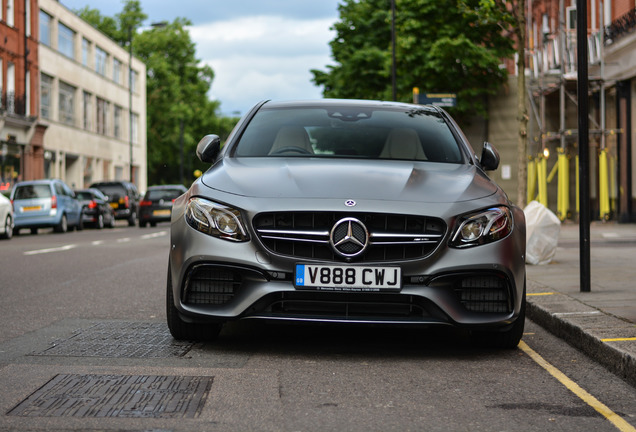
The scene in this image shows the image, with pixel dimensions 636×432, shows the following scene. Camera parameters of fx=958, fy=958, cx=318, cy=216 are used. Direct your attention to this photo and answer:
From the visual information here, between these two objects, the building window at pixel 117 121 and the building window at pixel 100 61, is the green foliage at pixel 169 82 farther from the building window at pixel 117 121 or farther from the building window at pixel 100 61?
the building window at pixel 100 61

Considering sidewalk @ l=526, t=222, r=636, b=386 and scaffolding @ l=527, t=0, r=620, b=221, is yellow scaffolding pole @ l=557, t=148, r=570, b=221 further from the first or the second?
sidewalk @ l=526, t=222, r=636, b=386

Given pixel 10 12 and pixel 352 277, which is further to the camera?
pixel 10 12

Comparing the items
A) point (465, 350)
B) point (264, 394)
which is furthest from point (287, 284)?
point (465, 350)

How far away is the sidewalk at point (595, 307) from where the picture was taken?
565 centimetres

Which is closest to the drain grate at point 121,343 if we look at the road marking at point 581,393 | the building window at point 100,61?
the road marking at point 581,393

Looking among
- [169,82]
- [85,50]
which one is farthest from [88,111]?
[169,82]

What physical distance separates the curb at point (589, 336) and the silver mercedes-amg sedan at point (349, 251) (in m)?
0.51

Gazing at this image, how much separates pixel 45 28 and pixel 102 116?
1358cm

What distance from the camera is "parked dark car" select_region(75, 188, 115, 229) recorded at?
34.3 meters

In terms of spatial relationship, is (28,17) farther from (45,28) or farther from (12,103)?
(12,103)

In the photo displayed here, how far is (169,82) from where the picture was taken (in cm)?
8312

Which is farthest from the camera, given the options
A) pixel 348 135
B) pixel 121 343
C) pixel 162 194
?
pixel 162 194

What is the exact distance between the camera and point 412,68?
34.8m

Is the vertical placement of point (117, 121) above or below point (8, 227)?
above
